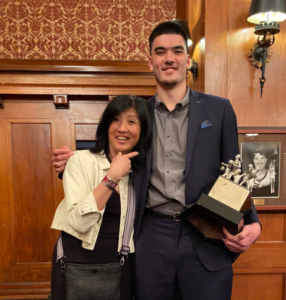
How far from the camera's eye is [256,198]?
1866 mm

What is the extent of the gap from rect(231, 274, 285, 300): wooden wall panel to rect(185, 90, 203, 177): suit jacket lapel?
4.31 feet

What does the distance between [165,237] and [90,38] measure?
2.17 metres

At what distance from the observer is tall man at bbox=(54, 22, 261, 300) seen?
1218 millimetres

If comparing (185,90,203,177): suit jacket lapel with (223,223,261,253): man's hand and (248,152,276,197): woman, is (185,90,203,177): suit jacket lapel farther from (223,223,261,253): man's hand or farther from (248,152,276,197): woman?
(248,152,276,197): woman

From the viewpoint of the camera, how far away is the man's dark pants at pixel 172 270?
3.99 feet

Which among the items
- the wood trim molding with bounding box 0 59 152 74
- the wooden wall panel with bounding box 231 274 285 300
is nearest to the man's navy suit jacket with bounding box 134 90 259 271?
the wooden wall panel with bounding box 231 274 285 300

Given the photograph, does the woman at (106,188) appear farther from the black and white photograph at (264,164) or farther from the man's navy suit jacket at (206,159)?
the black and white photograph at (264,164)

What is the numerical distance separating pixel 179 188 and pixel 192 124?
1.08 ft

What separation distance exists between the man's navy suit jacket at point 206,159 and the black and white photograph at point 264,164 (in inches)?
25.4

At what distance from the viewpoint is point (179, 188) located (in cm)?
125

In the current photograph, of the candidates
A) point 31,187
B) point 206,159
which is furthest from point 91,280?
point 31,187

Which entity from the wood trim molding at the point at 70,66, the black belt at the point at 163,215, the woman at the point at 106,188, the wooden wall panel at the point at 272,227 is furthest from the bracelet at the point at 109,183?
the wood trim molding at the point at 70,66

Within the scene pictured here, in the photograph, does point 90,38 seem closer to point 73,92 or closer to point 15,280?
point 73,92

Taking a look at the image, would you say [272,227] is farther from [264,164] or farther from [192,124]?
[192,124]
